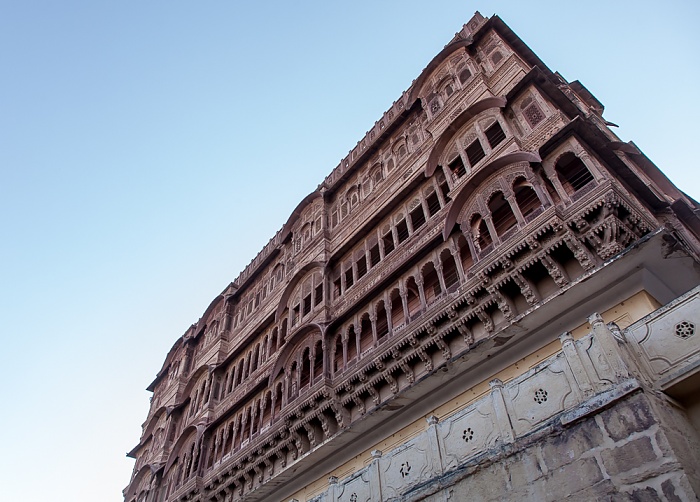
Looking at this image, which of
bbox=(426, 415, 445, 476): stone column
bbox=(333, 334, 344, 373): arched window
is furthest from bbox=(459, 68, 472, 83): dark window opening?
bbox=(426, 415, 445, 476): stone column

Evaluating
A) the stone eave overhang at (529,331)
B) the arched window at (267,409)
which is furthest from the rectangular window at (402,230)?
the arched window at (267,409)

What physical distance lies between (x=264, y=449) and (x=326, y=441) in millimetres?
3094

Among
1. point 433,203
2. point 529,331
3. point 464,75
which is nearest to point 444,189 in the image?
point 433,203

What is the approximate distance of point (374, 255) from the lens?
51.9 ft

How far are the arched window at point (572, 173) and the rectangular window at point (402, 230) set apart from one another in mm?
4825

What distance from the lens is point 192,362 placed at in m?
25.5

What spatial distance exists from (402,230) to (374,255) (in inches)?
45.7

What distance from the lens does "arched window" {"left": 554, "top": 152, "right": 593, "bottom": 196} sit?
1124 cm

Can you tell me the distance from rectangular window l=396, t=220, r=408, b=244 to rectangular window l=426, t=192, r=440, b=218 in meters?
0.94

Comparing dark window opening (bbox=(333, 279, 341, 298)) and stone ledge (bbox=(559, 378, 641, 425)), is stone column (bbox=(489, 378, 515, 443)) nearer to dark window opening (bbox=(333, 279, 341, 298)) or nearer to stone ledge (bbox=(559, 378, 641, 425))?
stone ledge (bbox=(559, 378, 641, 425))

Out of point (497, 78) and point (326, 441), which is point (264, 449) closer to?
point (326, 441)

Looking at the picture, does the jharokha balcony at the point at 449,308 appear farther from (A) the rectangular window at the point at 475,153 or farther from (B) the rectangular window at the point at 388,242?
(A) the rectangular window at the point at 475,153

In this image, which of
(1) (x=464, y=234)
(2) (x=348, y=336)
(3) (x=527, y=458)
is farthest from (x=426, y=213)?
(3) (x=527, y=458)

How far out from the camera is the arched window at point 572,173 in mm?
11242
